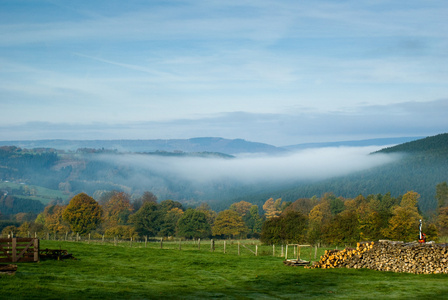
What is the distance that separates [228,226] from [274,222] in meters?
42.0

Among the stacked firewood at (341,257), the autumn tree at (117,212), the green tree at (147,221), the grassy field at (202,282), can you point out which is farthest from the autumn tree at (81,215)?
the stacked firewood at (341,257)

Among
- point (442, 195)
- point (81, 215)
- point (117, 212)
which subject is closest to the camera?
point (81, 215)

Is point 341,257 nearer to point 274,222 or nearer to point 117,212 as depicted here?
point 274,222

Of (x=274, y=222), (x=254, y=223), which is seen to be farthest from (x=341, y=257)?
(x=254, y=223)

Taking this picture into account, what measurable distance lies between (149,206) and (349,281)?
283 ft

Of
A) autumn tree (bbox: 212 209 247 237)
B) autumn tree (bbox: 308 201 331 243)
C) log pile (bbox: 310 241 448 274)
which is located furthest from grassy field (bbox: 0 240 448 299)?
autumn tree (bbox: 212 209 247 237)

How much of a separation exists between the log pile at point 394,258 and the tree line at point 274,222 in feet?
155

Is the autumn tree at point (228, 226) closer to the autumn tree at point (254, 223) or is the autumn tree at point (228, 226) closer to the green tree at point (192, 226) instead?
the autumn tree at point (254, 223)

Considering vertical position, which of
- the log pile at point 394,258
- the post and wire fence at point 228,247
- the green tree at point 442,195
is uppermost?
the green tree at point 442,195

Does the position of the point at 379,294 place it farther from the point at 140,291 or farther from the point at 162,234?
the point at 162,234

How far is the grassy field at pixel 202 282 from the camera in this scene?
2502 cm

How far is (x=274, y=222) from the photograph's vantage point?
93.6 m

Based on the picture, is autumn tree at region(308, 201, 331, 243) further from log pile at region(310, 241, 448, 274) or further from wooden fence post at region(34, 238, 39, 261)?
wooden fence post at region(34, 238, 39, 261)

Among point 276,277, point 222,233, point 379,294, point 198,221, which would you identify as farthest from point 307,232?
point 379,294
